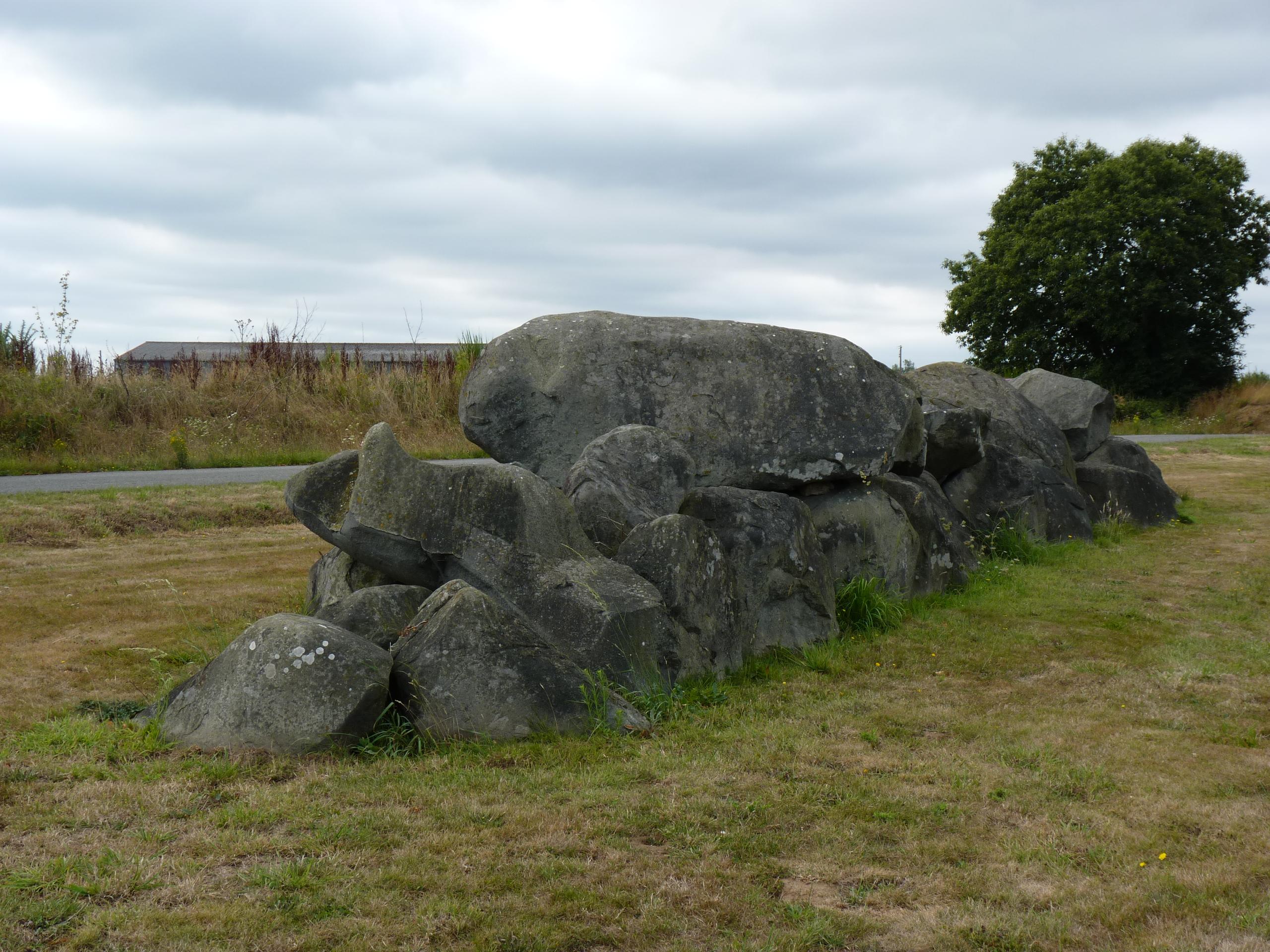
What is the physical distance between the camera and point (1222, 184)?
116 feet

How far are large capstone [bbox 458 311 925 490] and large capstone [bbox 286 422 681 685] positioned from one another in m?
1.92

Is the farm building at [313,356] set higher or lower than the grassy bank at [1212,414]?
higher

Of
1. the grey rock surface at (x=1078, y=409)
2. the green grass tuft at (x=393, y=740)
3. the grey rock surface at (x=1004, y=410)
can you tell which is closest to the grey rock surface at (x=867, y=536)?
the grey rock surface at (x=1004, y=410)

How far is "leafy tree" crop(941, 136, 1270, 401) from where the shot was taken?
3488cm

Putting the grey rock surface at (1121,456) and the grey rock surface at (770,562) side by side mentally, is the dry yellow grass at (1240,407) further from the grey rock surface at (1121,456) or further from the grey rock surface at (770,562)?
the grey rock surface at (770,562)

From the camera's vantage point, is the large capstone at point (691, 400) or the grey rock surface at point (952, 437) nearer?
the large capstone at point (691, 400)

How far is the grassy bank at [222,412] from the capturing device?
17.6 meters

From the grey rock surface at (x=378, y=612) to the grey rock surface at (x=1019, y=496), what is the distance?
6.42 meters

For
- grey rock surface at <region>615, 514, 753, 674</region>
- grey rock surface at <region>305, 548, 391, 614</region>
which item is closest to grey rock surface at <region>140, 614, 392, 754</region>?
grey rock surface at <region>305, 548, 391, 614</region>

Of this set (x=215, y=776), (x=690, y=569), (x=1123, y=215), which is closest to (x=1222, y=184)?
(x=1123, y=215)

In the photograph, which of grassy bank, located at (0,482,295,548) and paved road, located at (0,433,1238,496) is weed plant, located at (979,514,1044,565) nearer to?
paved road, located at (0,433,1238,496)

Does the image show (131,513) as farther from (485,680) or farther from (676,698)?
(676,698)

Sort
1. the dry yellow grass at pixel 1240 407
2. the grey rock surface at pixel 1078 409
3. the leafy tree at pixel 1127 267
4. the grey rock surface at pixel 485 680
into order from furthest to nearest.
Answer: the leafy tree at pixel 1127 267
the dry yellow grass at pixel 1240 407
the grey rock surface at pixel 1078 409
the grey rock surface at pixel 485 680

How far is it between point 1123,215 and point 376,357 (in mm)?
24562
